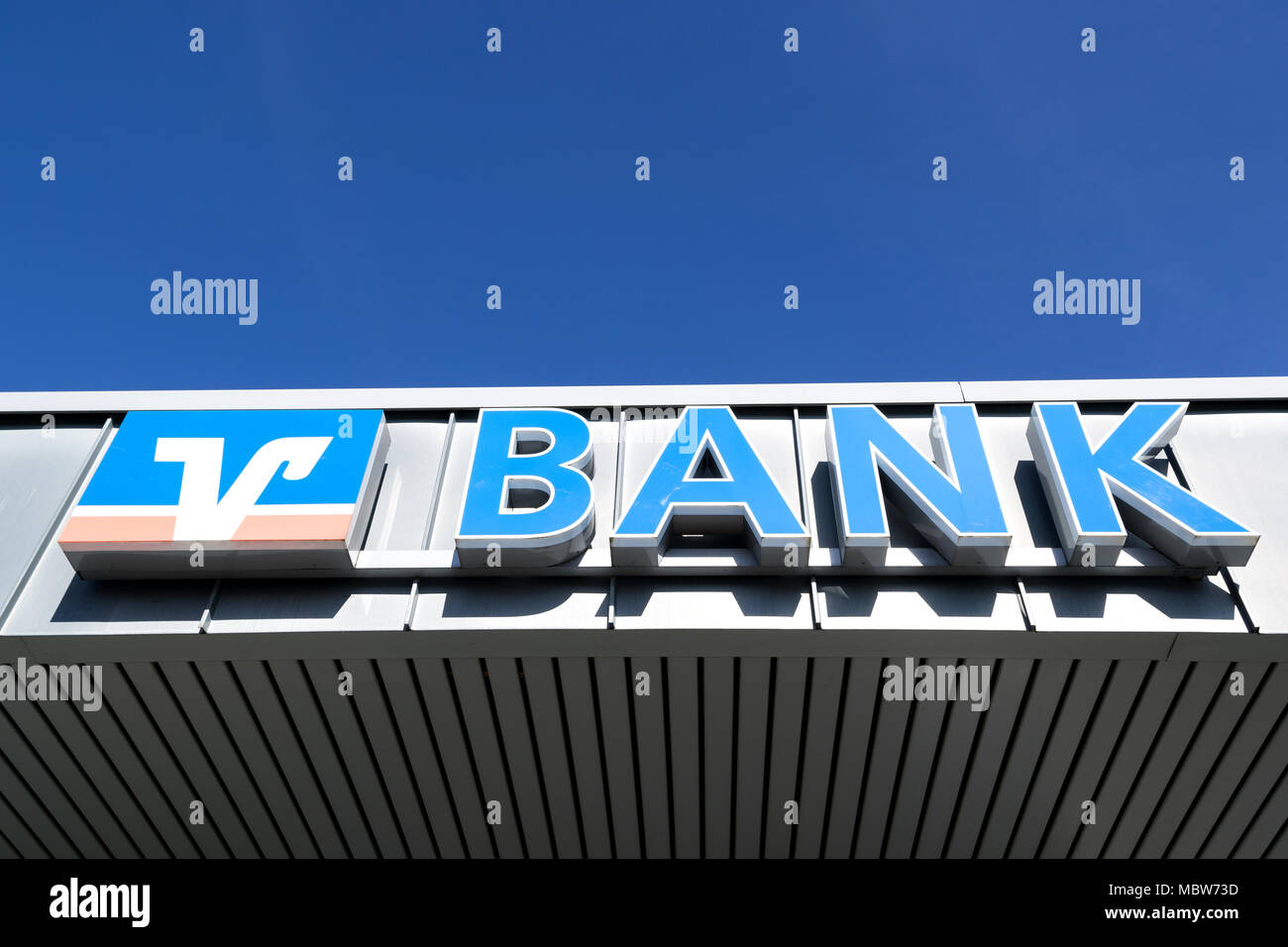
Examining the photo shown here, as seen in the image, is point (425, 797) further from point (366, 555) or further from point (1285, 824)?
point (1285, 824)

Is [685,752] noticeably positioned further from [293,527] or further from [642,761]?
[293,527]

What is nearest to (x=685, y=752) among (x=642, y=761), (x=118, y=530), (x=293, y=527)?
(x=642, y=761)

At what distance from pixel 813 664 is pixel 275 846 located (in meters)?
5.46

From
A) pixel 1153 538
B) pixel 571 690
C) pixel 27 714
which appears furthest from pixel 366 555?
pixel 1153 538

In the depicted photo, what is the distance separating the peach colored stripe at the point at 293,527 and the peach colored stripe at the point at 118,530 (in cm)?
63

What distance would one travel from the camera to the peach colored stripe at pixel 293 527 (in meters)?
7.50

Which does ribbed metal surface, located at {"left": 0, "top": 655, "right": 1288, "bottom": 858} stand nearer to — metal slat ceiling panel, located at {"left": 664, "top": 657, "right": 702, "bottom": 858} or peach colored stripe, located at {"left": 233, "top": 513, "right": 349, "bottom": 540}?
metal slat ceiling panel, located at {"left": 664, "top": 657, "right": 702, "bottom": 858}

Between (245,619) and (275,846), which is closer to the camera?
(245,619)

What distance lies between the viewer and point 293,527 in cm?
757

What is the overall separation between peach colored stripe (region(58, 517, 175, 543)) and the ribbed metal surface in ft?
3.29

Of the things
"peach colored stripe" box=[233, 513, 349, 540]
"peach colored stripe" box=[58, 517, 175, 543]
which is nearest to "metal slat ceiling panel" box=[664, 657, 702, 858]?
"peach colored stripe" box=[233, 513, 349, 540]

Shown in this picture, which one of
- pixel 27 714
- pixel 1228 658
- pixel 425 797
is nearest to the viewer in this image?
pixel 1228 658

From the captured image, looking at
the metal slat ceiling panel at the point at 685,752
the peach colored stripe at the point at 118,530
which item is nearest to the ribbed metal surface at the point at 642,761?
the metal slat ceiling panel at the point at 685,752

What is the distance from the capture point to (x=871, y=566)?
750cm
